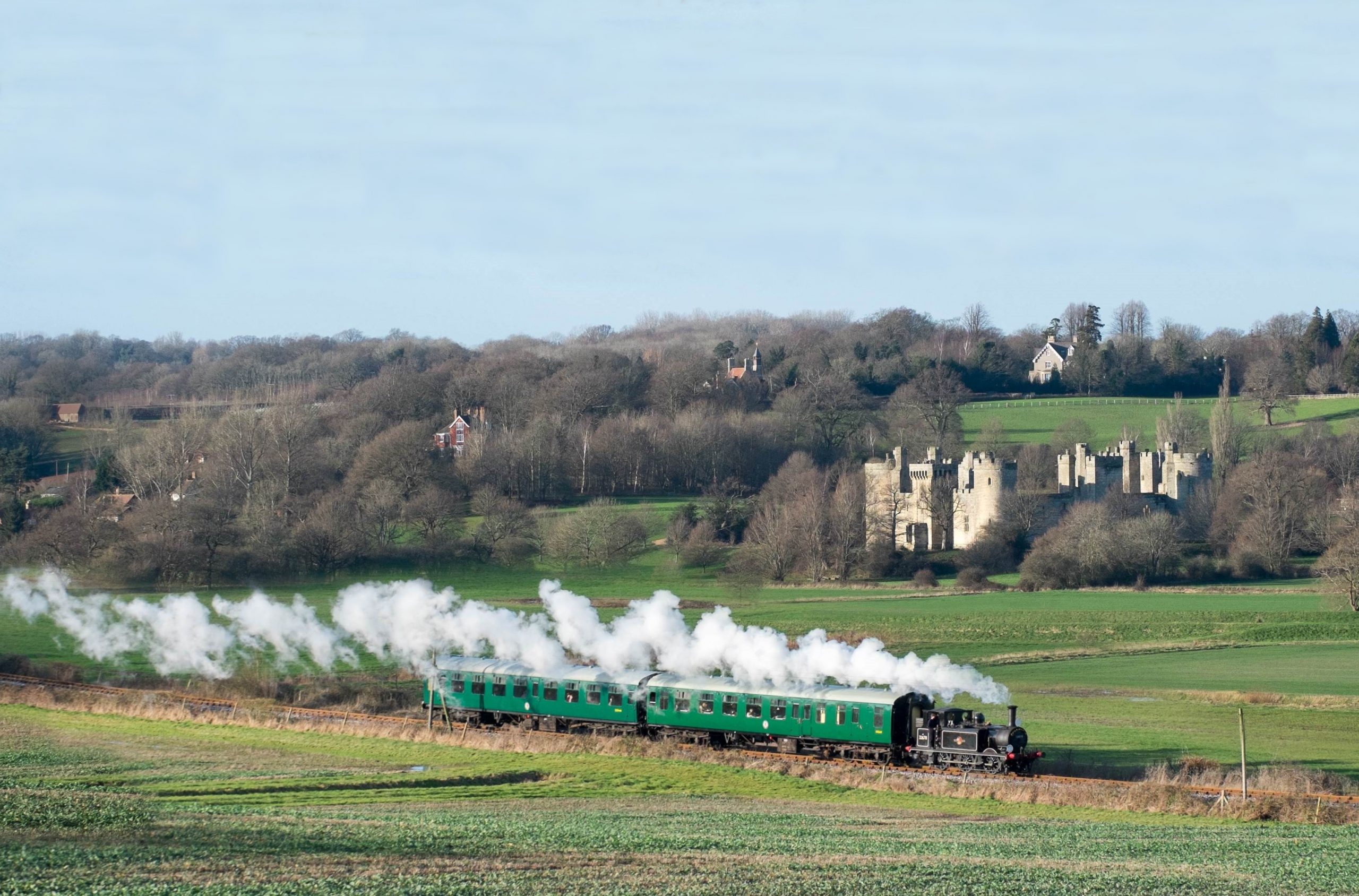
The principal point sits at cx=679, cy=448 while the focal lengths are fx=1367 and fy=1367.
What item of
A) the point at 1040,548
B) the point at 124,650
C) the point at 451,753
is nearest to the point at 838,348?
the point at 1040,548

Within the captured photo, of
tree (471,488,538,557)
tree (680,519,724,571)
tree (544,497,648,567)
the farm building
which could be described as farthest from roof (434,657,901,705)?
the farm building

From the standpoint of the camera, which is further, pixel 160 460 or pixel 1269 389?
pixel 1269 389

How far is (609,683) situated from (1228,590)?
57.9 meters

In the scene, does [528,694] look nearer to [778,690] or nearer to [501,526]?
[778,690]

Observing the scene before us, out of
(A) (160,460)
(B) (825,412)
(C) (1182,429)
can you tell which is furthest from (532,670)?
(C) (1182,429)

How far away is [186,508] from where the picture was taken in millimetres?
83812

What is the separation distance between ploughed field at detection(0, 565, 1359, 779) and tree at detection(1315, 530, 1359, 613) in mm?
949

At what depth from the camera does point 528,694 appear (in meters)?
43.3

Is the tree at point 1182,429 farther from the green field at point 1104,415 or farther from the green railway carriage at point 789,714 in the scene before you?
the green railway carriage at point 789,714

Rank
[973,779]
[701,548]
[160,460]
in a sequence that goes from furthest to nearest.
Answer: [160,460], [701,548], [973,779]

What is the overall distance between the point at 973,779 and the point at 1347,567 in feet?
160

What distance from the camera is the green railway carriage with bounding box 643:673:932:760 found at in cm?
3616

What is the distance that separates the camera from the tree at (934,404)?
444ft

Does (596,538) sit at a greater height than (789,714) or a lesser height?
greater
